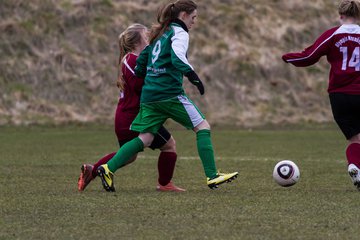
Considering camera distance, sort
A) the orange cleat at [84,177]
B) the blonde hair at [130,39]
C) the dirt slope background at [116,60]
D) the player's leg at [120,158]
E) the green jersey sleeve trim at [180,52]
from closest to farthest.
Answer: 1. the green jersey sleeve trim at [180,52]
2. the player's leg at [120,158]
3. the orange cleat at [84,177]
4. the blonde hair at [130,39]
5. the dirt slope background at [116,60]

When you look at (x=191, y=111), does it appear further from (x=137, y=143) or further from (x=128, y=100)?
(x=128, y=100)

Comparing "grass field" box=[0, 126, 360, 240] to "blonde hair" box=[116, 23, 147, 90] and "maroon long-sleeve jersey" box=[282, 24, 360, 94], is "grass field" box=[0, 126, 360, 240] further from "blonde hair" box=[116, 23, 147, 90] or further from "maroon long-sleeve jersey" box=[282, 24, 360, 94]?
"blonde hair" box=[116, 23, 147, 90]

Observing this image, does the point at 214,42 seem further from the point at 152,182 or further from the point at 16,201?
the point at 16,201

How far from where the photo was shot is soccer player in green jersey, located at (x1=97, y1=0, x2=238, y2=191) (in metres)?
7.95

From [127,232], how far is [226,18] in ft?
63.0

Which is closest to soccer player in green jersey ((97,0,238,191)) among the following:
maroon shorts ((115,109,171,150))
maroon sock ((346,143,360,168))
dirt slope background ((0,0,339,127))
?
maroon shorts ((115,109,171,150))

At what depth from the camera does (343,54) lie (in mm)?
8156

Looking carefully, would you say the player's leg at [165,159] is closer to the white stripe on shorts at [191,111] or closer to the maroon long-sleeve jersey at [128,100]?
the maroon long-sleeve jersey at [128,100]

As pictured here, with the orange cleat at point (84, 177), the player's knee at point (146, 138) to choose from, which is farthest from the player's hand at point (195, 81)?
the orange cleat at point (84, 177)

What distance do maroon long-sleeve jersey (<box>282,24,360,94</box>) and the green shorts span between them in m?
1.26

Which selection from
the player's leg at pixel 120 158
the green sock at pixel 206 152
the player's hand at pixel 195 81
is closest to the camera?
the player's hand at pixel 195 81

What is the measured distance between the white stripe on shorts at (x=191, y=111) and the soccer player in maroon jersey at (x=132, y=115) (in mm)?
542

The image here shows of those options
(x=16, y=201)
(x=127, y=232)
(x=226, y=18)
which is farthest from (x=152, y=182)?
(x=226, y=18)

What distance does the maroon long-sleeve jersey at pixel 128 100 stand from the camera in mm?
8461
